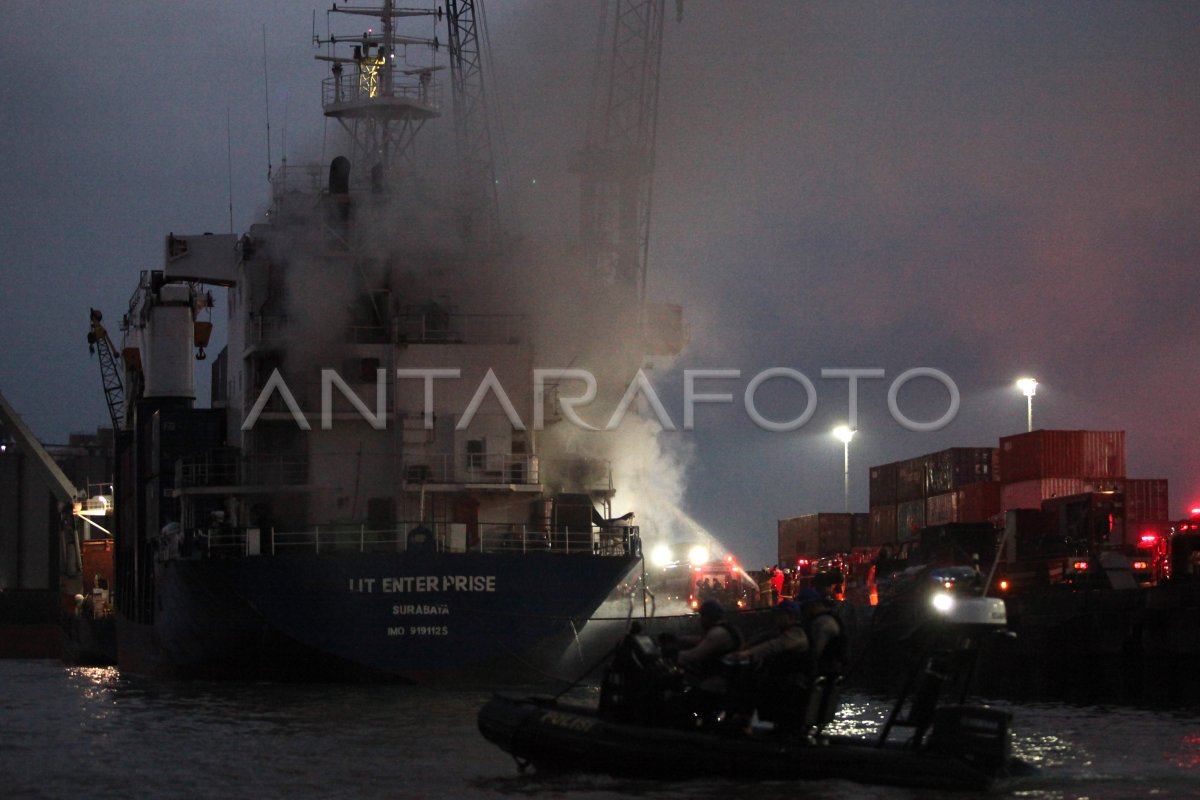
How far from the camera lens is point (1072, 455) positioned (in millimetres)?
54406

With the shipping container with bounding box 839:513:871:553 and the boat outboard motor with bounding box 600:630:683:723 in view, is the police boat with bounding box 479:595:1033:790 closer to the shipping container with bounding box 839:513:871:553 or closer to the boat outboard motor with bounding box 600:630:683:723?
the boat outboard motor with bounding box 600:630:683:723

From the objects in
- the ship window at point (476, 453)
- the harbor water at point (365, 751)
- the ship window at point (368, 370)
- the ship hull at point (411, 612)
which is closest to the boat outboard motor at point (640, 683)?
the harbor water at point (365, 751)

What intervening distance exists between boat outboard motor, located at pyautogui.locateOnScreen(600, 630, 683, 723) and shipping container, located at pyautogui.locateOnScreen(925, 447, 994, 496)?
39.7 metres

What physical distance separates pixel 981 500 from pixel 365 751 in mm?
36715

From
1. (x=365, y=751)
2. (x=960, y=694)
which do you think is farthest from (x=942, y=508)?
(x=960, y=694)

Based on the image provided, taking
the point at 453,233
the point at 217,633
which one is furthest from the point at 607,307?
the point at 217,633

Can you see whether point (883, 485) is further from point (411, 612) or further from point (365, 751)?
point (365, 751)

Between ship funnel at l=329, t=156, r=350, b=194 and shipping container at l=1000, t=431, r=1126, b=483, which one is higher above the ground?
ship funnel at l=329, t=156, r=350, b=194

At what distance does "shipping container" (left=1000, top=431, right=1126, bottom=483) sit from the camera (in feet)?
178

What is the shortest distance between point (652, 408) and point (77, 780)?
25.7 m

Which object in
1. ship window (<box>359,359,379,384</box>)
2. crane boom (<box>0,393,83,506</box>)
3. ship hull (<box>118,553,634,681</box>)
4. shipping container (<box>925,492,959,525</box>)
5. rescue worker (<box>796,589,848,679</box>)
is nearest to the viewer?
rescue worker (<box>796,589,848,679</box>)

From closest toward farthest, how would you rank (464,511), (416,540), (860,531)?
(416,540)
(464,511)
(860,531)

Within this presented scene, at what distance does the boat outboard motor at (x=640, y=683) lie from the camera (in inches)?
768

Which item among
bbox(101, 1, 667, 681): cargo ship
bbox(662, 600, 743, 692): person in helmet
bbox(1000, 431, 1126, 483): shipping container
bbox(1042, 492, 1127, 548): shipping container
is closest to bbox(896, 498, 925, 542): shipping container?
bbox(1000, 431, 1126, 483): shipping container
